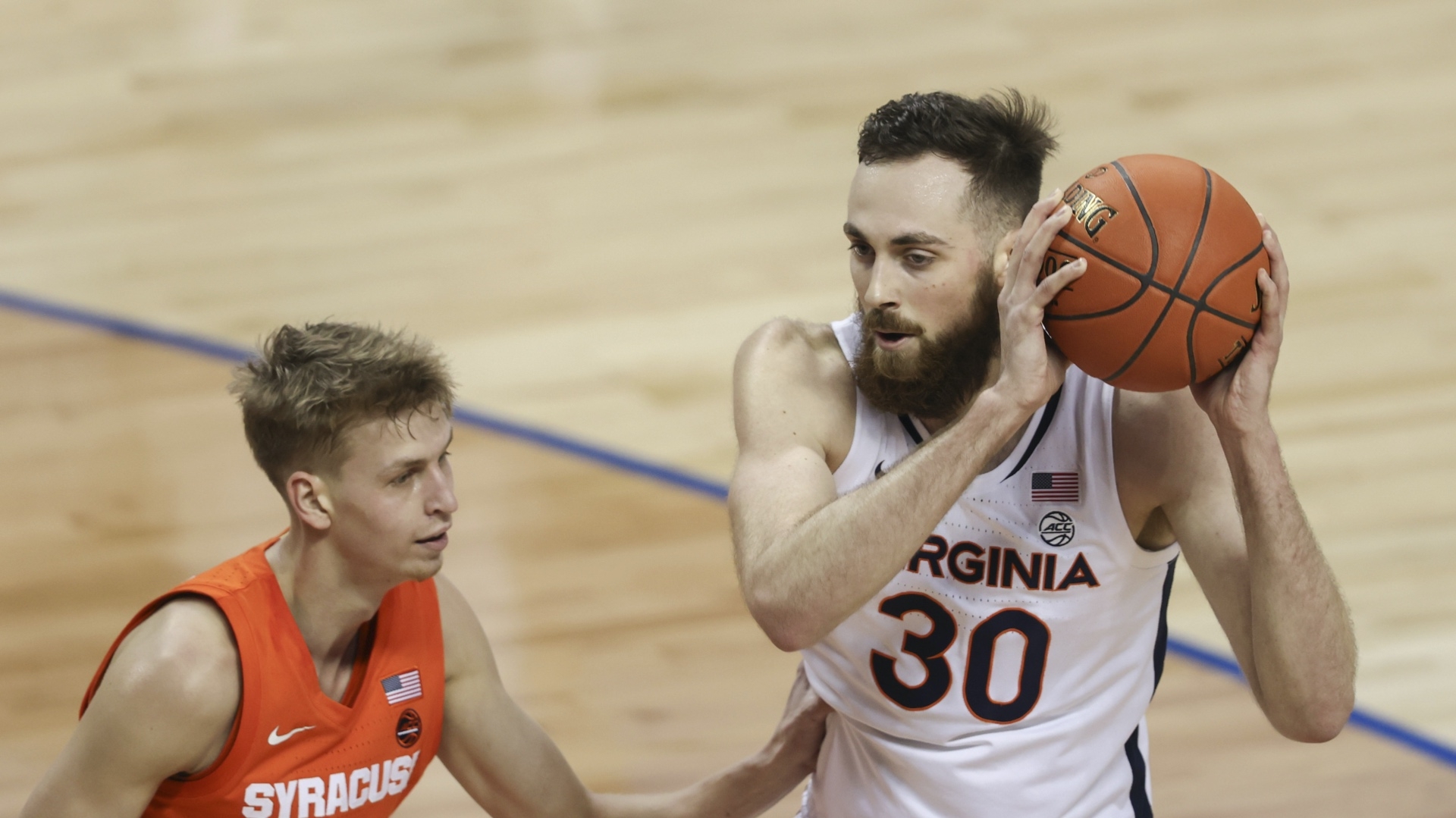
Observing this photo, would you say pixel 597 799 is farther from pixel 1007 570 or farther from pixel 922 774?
pixel 1007 570

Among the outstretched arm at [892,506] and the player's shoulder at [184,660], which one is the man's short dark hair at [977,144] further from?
the player's shoulder at [184,660]

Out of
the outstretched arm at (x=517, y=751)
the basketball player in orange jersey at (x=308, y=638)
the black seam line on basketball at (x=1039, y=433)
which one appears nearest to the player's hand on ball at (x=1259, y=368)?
the black seam line on basketball at (x=1039, y=433)

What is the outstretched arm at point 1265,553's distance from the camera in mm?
2418

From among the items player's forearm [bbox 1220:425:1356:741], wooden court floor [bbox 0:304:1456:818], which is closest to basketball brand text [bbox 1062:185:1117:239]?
player's forearm [bbox 1220:425:1356:741]

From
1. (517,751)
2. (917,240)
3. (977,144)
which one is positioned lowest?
(517,751)

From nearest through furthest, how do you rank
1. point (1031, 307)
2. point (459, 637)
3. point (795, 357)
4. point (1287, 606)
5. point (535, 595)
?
point (1031, 307) < point (1287, 606) < point (795, 357) < point (459, 637) < point (535, 595)

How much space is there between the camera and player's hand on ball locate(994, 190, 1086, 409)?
238 cm

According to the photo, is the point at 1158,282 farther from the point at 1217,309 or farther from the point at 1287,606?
the point at 1287,606

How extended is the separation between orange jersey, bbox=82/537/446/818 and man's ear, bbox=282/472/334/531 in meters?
0.13

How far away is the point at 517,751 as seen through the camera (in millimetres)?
3092

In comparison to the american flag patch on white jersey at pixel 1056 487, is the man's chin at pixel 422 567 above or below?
above

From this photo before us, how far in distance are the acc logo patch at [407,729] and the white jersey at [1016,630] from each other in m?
0.77

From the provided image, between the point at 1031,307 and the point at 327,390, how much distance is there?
1183 mm

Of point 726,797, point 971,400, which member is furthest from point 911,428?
point 726,797
